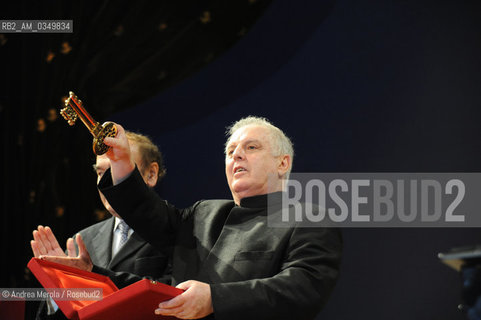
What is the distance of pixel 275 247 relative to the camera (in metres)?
1.71

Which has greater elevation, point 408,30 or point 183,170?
point 408,30

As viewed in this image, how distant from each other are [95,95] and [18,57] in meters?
0.42

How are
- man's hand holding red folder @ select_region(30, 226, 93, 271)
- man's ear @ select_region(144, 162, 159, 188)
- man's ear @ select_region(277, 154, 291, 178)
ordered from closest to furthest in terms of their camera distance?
man's hand holding red folder @ select_region(30, 226, 93, 271)
man's ear @ select_region(277, 154, 291, 178)
man's ear @ select_region(144, 162, 159, 188)

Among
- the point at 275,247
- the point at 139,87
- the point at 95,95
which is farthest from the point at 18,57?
the point at 275,247

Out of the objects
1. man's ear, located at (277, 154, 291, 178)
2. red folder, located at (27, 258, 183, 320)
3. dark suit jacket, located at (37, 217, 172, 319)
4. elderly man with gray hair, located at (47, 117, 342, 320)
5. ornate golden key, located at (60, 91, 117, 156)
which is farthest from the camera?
dark suit jacket, located at (37, 217, 172, 319)

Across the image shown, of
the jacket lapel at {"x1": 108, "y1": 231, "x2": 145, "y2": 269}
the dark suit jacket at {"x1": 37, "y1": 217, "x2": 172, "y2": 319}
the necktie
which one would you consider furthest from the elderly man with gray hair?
the necktie

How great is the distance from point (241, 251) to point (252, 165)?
290 millimetres

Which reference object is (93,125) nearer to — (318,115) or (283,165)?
(283,165)

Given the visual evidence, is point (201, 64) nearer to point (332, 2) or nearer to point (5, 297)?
point (332, 2)

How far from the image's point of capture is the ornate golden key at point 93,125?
1.67 metres

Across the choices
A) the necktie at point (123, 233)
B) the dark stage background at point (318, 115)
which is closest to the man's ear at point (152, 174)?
the necktie at point (123, 233)

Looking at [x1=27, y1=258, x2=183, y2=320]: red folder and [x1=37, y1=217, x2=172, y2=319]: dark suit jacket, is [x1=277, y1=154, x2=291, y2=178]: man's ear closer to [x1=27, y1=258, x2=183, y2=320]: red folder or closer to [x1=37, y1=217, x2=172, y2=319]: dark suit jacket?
[x1=37, y1=217, x2=172, y2=319]: dark suit jacket

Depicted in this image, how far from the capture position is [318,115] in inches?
111

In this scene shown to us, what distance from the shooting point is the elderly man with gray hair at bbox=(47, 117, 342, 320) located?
151 cm
